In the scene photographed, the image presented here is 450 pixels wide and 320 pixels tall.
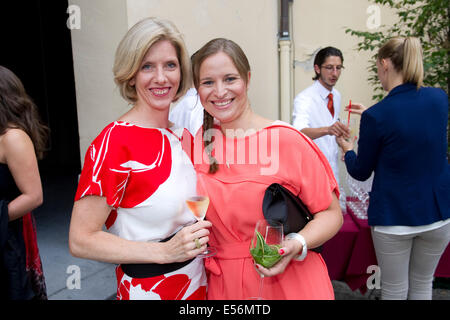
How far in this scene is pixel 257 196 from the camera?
147 centimetres

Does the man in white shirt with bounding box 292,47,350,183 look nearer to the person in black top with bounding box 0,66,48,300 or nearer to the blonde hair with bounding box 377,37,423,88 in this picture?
the blonde hair with bounding box 377,37,423,88

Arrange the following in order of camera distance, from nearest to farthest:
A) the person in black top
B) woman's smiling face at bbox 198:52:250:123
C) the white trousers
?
1. woman's smiling face at bbox 198:52:250:123
2. the person in black top
3. the white trousers

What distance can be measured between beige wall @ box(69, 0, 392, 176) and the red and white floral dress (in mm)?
1855

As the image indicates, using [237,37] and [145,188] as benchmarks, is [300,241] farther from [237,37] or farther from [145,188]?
[237,37]

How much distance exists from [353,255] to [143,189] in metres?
2.01

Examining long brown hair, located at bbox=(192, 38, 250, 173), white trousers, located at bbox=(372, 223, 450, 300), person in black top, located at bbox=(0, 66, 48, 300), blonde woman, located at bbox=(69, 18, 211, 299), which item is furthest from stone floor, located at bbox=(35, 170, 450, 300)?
long brown hair, located at bbox=(192, 38, 250, 173)

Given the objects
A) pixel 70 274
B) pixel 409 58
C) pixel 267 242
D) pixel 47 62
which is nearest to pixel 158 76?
pixel 267 242

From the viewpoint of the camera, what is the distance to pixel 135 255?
1.35 meters

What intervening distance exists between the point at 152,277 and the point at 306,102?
8.76 ft

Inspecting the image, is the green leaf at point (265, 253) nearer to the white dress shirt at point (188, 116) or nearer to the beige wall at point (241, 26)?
the white dress shirt at point (188, 116)

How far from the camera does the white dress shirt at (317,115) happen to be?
11.6ft

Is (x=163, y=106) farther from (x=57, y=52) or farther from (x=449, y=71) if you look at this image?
(x=57, y=52)

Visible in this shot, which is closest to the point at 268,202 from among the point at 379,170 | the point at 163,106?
the point at 163,106

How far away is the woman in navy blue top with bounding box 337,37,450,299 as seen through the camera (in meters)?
2.22
